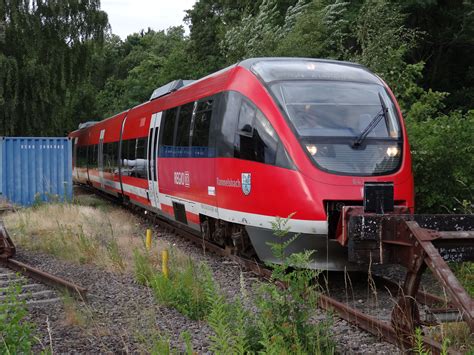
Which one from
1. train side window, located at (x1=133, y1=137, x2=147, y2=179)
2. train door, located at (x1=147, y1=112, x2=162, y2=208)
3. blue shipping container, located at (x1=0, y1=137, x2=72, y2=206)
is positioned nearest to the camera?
train door, located at (x1=147, y1=112, x2=162, y2=208)

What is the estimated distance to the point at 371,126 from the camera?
759 cm

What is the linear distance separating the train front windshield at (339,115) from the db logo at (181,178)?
2.76 metres

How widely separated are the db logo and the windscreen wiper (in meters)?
3.64

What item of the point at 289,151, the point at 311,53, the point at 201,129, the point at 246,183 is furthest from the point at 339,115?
the point at 311,53

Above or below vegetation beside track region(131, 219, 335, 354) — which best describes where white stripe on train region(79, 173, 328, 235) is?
above

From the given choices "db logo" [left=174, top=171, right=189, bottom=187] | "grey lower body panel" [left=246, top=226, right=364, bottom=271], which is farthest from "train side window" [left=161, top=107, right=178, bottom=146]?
"grey lower body panel" [left=246, top=226, right=364, bottom=271]

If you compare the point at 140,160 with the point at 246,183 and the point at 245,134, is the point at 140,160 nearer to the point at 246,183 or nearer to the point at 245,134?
the point at 245,134

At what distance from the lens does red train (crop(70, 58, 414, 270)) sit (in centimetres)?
696

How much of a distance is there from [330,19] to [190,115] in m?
12.5

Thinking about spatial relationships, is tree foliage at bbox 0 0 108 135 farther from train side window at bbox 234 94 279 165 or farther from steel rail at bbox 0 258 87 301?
train side window at bbox 234 94 279 165

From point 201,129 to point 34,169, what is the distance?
985cm

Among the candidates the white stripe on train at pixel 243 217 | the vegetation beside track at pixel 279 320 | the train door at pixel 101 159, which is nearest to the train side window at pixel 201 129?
the white stripe on train at pixel 243 217

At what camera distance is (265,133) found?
24.8ft

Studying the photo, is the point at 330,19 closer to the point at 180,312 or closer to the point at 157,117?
the point at 157,117
